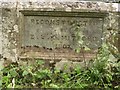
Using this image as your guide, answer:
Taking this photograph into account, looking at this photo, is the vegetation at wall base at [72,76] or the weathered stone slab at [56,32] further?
the weathered stone slab at [56,32]

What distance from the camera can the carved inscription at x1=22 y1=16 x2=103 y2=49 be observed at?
12.7 feet

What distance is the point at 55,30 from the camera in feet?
12.7

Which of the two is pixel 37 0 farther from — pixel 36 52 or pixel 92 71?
pixel 92 71

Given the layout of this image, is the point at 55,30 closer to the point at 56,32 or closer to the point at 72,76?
the point at 56,32

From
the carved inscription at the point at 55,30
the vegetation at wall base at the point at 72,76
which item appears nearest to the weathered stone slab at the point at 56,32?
the carved inscription at the point at 55,30

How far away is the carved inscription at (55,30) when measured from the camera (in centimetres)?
387

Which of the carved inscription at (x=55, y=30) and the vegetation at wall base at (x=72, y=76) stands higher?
the carved inscription at (x=55, y=30)

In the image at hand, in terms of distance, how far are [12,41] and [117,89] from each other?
142cm

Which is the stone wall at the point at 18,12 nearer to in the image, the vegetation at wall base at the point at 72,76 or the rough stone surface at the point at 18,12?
the rough stone surface at the point at 18,12

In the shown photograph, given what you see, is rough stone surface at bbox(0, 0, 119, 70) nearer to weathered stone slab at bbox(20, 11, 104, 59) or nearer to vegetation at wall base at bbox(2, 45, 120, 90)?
weathered stone slab at bbox(20, 11, 104, 59)

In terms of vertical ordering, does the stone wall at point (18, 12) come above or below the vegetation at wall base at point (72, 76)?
above

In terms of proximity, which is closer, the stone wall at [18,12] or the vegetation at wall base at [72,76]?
the vegetation at wall base at [72,76]

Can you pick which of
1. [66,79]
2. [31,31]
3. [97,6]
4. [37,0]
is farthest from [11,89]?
[97,6]

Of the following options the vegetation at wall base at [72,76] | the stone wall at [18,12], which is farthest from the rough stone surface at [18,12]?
the vegetation at wall base at [72,76]
